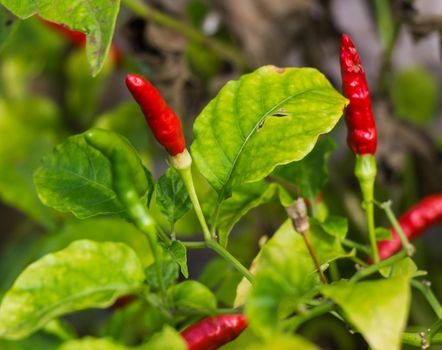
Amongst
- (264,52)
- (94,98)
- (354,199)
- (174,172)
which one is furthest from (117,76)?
(174,172)

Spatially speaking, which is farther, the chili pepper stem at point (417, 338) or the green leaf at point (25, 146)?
the green leaf at point (25, 146)

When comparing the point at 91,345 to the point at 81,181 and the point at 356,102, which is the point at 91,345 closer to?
the point at 81,181

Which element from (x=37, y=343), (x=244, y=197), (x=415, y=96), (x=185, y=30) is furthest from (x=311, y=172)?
(x=415, y=96)

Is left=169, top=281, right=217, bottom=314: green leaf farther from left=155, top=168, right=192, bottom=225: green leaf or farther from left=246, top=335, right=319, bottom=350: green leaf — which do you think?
left=246, top=335, right=319, bottom=350: green leaf

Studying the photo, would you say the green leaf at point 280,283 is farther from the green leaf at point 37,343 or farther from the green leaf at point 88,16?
the green leaf at point 37,343

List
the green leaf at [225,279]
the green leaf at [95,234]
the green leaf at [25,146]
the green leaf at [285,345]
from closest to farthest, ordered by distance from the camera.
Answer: the green leaf at [285,345], the green leaf at [225,279], the green leaf at [95,234], the green leaf at [25,146]

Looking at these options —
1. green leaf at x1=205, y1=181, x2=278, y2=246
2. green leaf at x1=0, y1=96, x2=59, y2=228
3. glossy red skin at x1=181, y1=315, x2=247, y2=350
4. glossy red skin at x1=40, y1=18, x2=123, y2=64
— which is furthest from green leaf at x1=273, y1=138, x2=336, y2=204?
glossy red skin at x1=40, y1=18, x2=123, y2=64

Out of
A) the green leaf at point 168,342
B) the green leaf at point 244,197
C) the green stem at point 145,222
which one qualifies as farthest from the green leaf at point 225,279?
the green leaf at point 168,342
